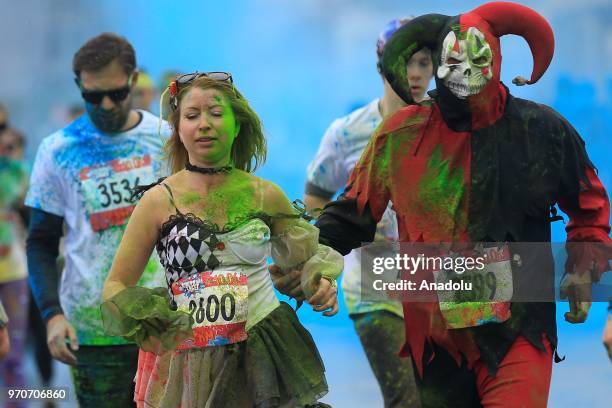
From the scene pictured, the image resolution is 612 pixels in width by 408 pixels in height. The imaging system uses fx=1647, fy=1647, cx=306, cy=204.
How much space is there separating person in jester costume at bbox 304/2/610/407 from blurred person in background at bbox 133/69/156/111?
4435 millimetres

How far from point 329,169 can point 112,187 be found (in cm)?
134

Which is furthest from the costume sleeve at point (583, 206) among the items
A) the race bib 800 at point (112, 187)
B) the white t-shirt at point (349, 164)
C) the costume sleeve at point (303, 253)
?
the race bib 800 at point (112, 187)

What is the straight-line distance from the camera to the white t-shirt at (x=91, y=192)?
831 centimetres

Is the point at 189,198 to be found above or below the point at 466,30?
below

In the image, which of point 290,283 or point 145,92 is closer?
point 290,283

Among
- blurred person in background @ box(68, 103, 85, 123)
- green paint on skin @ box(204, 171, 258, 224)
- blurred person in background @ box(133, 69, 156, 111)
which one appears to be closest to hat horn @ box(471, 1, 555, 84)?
green paint on skin @ box(204, 171, 258, 224)

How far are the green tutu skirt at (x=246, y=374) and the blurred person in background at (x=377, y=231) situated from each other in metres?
1.72

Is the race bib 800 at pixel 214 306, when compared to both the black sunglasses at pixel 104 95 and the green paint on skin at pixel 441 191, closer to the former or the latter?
the green paint on skin at pixel 441 191

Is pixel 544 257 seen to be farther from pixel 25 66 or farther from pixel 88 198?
pixel 25 66

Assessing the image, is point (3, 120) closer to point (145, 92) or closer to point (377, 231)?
point (145, 92)

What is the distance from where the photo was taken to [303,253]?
20.2ft

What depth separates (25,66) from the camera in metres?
14.0

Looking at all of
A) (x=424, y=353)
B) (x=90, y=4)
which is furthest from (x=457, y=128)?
(x=90, y=4)

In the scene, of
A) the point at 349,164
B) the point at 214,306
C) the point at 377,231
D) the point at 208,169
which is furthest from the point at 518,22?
the point at 349,164
